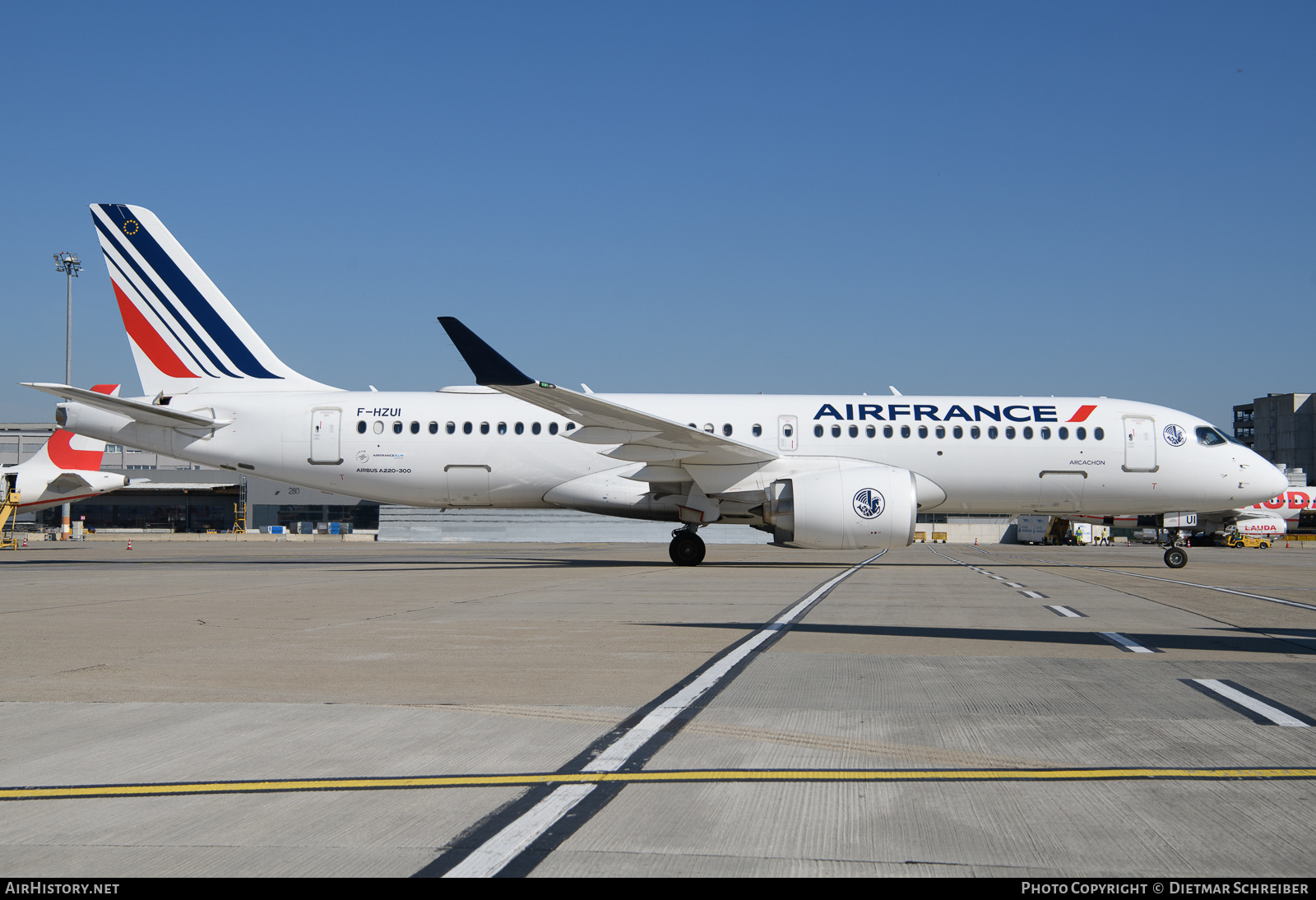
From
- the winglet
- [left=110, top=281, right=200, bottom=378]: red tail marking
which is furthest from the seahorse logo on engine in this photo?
[left=110, top=281, right=200, bottom=378]: red tail marking

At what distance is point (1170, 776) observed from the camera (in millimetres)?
4000

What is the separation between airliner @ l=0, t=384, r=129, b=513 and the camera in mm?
37625

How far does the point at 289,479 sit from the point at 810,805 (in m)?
21.3

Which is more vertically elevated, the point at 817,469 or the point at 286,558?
the point at 817,469

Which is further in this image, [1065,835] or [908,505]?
[908,505]

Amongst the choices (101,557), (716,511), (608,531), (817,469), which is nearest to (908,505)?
(817,469)

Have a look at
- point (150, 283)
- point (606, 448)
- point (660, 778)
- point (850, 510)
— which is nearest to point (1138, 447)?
point (850, 510)

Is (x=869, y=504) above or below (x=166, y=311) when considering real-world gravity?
below

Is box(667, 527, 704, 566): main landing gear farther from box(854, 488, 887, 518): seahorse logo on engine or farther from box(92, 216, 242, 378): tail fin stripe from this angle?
box(92, 216, 242, 378): tail fin stripe

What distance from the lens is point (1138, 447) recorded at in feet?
74.5

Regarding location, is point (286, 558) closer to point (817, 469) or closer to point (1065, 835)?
point (817, 469)

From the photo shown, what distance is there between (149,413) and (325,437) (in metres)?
3.71

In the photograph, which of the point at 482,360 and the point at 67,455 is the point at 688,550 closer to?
the point at 482,360

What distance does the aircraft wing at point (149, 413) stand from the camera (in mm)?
20516
